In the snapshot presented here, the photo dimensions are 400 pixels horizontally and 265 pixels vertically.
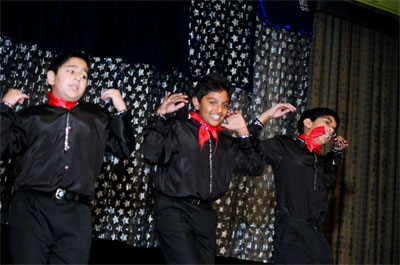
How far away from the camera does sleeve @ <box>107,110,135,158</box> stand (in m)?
2.77

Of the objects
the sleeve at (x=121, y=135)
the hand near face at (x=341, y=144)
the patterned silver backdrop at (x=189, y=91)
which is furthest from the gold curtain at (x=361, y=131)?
the sleeve at (x=121, y=135)

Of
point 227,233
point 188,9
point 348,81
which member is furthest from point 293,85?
point 227,233

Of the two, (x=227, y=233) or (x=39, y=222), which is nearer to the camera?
(x=39, y=222)

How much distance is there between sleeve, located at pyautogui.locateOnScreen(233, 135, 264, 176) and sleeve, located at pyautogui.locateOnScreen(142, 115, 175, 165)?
48 centimetres

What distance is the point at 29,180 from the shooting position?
2.46 meters

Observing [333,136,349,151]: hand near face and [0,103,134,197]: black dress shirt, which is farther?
[333,136,349,151]: hand near face

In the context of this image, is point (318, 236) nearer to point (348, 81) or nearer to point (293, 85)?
point (293, 85)

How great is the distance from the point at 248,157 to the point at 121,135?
86cm

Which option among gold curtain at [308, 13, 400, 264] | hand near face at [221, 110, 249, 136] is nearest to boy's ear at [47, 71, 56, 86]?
hand near face at [221, 110, 249, 136]

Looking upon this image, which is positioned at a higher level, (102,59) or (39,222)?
(102,59)

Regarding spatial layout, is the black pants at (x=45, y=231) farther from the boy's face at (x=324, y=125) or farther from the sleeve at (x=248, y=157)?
the boy's face at (x=324, y=125)

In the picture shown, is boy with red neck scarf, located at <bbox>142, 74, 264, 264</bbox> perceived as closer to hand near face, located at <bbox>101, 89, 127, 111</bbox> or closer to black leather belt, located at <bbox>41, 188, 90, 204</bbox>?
hand near face, located at <bbox>101, 89, 127, 111</bbox>

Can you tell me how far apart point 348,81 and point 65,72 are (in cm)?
338

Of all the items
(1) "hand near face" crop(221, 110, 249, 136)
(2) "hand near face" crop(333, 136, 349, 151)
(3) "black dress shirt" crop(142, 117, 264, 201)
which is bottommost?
(3) "black dress shirt" crop(142, 117, 264, 201)
